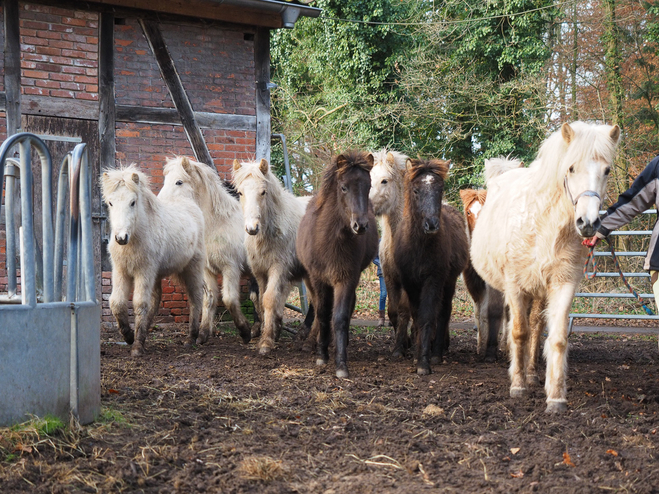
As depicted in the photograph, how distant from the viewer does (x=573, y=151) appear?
4.35 metres

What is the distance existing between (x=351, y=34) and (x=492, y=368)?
532 inches

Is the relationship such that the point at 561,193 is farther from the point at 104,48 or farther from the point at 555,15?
the point at 555,15

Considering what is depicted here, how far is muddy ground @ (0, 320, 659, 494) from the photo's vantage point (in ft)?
10.1

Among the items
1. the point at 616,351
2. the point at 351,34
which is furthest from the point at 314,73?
the point at 616,351

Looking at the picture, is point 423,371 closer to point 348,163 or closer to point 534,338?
point 534,338

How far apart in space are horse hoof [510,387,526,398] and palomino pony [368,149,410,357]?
193cm

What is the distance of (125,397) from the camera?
183 inches

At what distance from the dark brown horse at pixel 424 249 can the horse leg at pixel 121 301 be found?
2926mm

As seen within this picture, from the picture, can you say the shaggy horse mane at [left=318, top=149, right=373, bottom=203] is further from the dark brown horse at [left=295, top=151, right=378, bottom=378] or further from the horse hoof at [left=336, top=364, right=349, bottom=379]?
Answer: the horse hoof at [left=336, top=364, right=349, bottom=379]

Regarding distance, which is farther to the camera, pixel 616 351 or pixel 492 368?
A: pixel 616 351

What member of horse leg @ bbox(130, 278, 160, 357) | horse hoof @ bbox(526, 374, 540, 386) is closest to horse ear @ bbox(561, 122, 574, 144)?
horse hoof @ bbox(526, 374, 540, 386)

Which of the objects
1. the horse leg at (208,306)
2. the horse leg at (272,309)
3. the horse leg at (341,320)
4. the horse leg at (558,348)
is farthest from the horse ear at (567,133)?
the horse leg at (208,306)

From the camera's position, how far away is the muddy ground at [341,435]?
308 centimetres

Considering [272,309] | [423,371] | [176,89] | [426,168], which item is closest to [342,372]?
[423,371]
